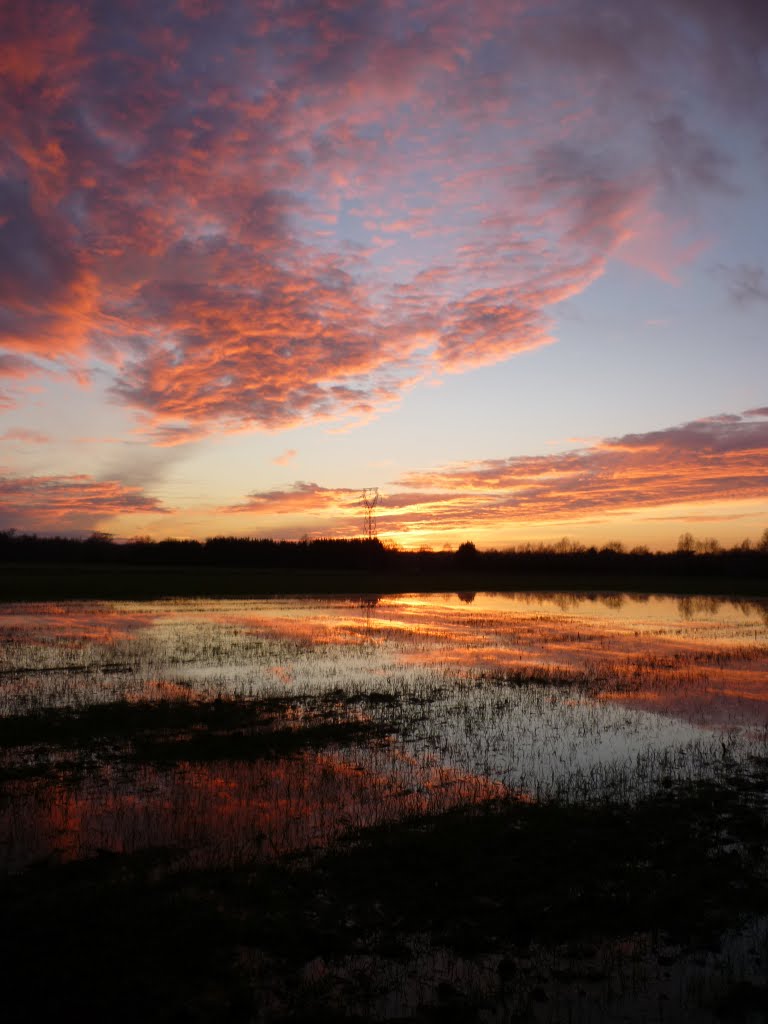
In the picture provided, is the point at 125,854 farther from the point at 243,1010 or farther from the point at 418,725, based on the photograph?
the point at 418,725

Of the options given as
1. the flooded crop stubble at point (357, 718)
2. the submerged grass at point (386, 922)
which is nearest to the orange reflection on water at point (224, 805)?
the flooded crop stubble at point (357, 718)

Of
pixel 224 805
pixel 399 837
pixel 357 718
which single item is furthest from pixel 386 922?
pixel 357 718

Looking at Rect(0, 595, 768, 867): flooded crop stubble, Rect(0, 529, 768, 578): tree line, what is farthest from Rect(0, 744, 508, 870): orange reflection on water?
Rect(0, 529, 768, 578): tree line

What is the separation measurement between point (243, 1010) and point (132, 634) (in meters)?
33.6

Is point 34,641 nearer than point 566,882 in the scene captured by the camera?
No

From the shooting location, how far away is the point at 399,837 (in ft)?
33.4

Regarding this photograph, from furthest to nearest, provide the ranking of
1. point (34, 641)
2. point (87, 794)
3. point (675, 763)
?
point (34, 641)
point (675, 763)
point (87, 794)

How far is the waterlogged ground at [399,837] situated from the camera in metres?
6.79

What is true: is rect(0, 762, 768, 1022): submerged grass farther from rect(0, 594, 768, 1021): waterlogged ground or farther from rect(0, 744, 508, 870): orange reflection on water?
rect(0, 744, 508, 870): orange reflection on water

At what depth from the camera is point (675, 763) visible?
572 inches

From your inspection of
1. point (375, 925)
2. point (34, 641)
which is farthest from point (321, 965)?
point (34, 641)

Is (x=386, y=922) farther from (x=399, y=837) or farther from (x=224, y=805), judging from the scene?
(x=224, y=805)

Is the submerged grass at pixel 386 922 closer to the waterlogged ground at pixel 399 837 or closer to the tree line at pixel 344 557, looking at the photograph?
the waterlogged ground at pixel 399 837

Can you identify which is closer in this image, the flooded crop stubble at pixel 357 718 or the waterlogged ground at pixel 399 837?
the waterlogged ground at pixel 399 837
